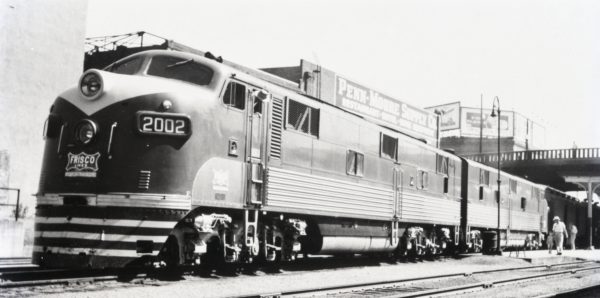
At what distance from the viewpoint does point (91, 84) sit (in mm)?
10711

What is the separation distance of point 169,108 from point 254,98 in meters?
2.30

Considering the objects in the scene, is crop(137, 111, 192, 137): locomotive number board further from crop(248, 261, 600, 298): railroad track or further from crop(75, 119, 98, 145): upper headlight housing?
crop(248, 261, 600, 298): railroad track

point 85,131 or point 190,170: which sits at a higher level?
point 85,131

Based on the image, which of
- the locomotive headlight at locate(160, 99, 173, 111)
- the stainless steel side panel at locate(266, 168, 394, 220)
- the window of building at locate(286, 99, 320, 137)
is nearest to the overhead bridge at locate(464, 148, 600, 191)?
the stainless steel side panel at locate(266, 168, 394, 220)

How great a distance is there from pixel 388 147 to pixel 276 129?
20.4 ft

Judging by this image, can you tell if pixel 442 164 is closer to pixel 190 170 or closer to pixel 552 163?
pixel 190 170

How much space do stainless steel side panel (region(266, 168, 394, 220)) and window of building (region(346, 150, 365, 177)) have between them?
0.32 meters

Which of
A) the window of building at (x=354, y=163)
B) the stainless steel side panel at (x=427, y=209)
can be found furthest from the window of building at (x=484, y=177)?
the window of building at (x=354, y=163)

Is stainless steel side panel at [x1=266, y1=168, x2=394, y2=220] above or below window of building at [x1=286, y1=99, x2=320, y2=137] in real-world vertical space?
below

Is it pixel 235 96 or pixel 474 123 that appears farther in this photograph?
pixel 474 123

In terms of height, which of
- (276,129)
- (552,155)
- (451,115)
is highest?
(451,115)

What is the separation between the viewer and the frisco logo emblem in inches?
408

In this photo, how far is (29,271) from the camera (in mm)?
12062

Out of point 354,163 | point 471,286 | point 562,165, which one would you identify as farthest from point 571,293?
point 562,165
